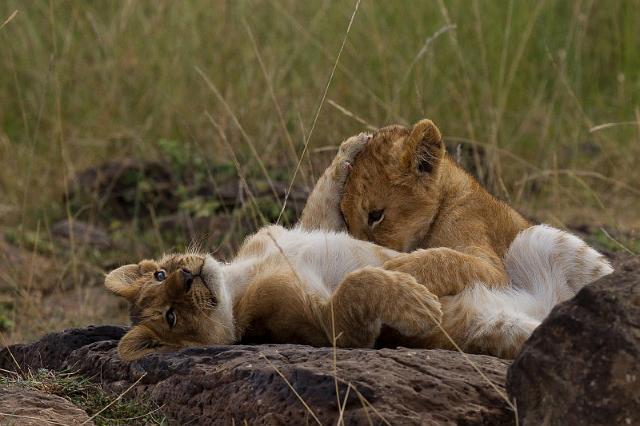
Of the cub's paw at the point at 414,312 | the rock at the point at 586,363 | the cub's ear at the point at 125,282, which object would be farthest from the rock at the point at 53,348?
the rock at the point at 586,363

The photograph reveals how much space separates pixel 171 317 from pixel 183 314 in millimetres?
57

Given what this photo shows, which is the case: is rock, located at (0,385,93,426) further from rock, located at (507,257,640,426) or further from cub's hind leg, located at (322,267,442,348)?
rock, located at (507,257,640,426)

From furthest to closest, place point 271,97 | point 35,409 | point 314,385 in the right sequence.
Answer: point 271,97
point 35,409
point 314,385

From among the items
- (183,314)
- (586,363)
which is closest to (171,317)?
(183,314)

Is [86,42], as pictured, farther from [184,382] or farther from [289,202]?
[184,382]

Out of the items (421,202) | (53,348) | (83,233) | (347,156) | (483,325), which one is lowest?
(83,233)

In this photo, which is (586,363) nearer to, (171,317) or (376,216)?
(171,317)

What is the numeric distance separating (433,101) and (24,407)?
589 centimetres

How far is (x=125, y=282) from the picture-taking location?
187 inches

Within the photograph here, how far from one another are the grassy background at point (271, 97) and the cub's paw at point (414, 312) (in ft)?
12.7

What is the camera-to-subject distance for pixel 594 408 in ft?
10.4

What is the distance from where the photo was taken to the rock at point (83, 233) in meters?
8.15

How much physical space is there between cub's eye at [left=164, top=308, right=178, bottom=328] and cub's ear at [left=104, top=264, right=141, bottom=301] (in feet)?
0.91

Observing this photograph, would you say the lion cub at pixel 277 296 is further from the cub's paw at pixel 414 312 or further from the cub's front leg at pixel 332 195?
the cub's front leg at pixel 332 195
